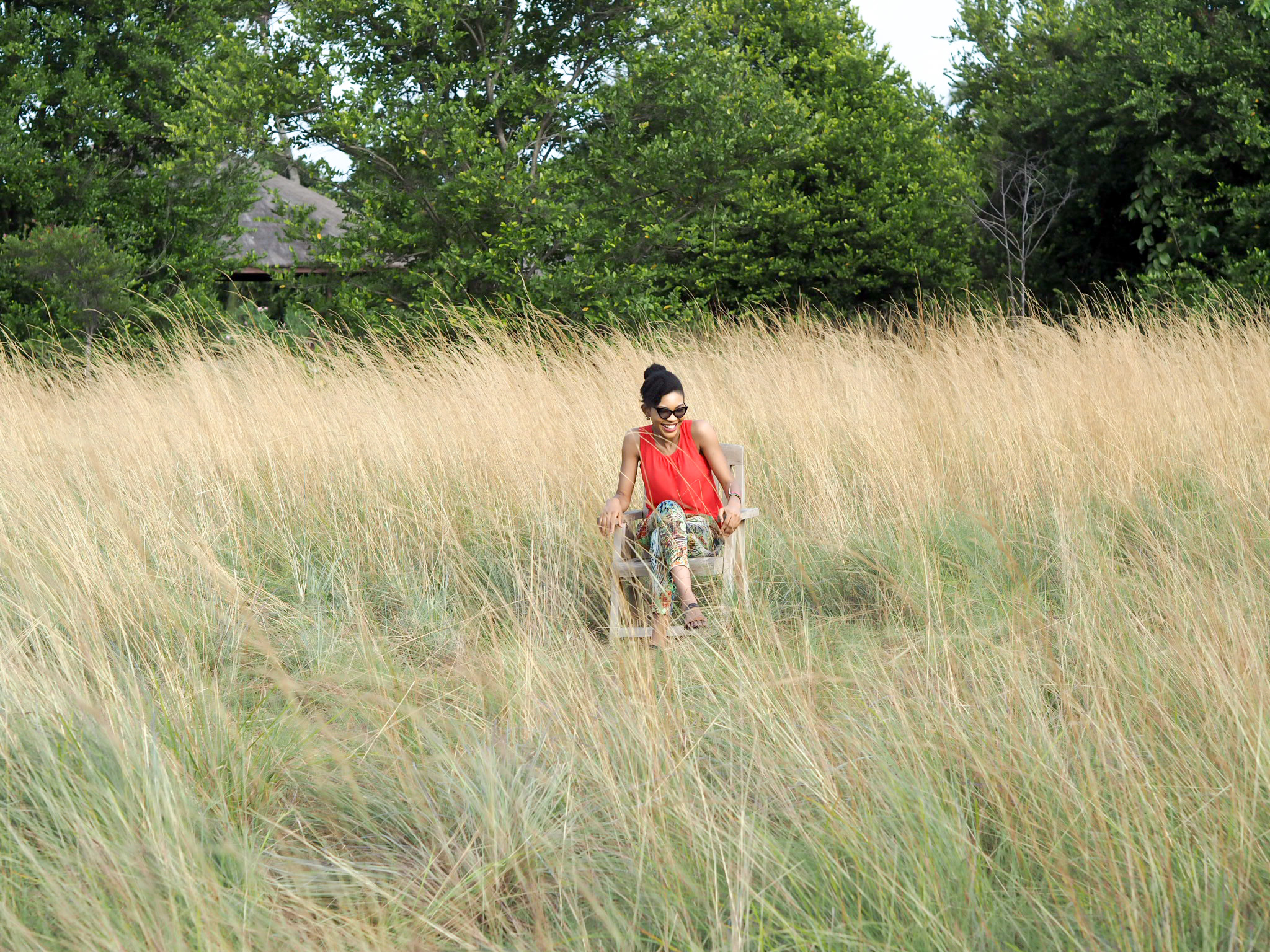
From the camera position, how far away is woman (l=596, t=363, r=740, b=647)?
380 cm

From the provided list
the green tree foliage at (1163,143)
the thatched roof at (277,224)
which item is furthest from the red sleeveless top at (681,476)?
the thatched roof at (277,224)

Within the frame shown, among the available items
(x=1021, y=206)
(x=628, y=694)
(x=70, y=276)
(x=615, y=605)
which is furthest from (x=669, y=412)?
(x=1021, y=206)

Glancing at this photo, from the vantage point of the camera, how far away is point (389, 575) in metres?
4.34

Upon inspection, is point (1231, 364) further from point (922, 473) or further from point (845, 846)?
point (845, 846)

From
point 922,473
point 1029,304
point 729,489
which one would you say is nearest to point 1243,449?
point 922,473

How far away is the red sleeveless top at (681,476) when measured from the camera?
399cm

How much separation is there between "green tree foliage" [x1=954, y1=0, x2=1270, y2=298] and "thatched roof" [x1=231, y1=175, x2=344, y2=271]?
8173 millimetres

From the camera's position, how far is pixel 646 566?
12.2ft

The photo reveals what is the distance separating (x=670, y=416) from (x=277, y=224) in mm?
17992

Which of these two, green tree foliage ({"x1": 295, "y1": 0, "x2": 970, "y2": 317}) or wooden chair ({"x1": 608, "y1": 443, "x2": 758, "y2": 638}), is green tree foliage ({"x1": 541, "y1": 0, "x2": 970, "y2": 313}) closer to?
green tree foliage ({"x1": 295, "y1": 0, "x2": 970, "y2": 317})

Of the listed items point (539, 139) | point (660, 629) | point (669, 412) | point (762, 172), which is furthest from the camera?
point (762, 172)

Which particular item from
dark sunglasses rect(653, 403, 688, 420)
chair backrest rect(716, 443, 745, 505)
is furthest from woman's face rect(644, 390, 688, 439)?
chair backrest rect(716, 443, 745, 505)

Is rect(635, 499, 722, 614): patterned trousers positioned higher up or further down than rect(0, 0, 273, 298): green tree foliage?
further down

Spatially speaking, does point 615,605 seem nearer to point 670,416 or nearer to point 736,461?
point 670,416
